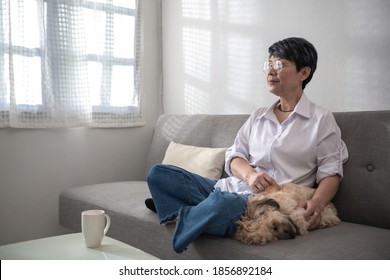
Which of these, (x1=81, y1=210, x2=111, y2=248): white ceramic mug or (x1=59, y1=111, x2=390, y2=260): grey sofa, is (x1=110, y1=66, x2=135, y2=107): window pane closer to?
(x1=59, y1=111, x2=390, y2=260): grey sofa

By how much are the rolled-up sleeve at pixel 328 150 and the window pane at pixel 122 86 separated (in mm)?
1471

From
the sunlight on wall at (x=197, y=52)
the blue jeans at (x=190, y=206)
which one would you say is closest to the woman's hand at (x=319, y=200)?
the blue jeans at (x=190, y=206)

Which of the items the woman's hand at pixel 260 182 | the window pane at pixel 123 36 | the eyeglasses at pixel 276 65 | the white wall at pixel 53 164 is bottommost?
the white wall at pixel 53 164

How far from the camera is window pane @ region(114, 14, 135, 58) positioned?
2.50 metres

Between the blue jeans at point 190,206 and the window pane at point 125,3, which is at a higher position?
the window pane at point 125,3

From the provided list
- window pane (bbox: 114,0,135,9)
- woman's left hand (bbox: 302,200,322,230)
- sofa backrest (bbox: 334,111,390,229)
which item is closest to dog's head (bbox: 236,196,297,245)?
woman's left hand (bbox: 302,200,322,230)

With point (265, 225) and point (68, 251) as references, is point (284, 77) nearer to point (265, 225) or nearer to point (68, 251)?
point (265, 225)

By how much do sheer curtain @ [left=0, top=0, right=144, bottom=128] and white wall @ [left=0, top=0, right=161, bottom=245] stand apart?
3.5 inches

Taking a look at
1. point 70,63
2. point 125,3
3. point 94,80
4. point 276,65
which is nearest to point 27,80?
point 70,63

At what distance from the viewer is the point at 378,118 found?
1.46 metres

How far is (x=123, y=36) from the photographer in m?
2.54

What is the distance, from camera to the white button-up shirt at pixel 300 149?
1447 millimetres

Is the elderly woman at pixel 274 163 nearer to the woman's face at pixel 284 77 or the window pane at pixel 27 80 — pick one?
the woman's face at pixel 284 77
